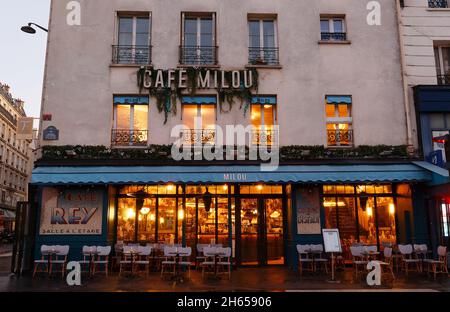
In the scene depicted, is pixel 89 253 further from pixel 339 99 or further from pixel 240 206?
pixel 339 99

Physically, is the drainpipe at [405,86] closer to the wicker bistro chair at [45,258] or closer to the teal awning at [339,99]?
the teal awning at [339,99]

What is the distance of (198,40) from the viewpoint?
13375mm

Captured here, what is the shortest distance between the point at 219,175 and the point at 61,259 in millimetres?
5472

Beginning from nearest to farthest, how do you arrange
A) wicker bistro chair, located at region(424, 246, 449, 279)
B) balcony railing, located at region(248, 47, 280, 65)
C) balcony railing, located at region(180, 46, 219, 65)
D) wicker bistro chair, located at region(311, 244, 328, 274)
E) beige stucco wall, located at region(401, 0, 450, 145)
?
wicker bistro chair, located at region(424, 246, 449, 279), wicker bistro chair, located at region(311, 244, 328, 274), balcony railing, located at region(180, 46, 219, 65), balcony railing, located at region(248, 47, 280, 65), beige stucco wall, located at region(401, 0, 450, 145)

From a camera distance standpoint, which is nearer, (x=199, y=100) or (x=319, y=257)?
(x=319, y=257)

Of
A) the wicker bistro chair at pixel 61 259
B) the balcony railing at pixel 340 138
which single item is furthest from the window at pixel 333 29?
the wicker bistro chair at pixel 61 259

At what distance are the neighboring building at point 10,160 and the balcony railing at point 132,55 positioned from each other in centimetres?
3749

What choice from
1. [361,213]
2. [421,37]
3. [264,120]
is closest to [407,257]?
[361,213]

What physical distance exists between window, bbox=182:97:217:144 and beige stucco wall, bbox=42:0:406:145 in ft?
1.11

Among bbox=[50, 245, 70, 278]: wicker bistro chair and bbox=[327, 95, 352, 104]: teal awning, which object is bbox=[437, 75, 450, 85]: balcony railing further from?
bbox=[50, 245, 70, 278]: wicker bistro chair

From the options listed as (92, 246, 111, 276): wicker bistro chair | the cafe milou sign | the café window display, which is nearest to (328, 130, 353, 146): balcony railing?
the café window display

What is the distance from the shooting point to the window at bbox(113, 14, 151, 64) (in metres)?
13.1

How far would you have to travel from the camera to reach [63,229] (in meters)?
12.0

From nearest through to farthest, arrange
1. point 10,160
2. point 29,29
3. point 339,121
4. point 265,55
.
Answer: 1. point 29,29
2. point 339,121
3. point 265,55
4. point 10,160
